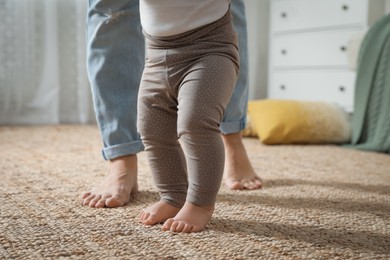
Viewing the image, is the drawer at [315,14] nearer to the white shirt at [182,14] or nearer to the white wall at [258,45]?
the white wall at [258,45]

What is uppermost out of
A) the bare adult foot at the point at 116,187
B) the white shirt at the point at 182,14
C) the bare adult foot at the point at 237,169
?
the white shirt at the point at 182,14

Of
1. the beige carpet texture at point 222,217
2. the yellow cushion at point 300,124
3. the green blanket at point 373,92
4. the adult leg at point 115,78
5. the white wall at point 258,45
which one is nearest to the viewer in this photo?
the beige carpet texture at point 222,217

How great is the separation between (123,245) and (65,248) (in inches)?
3.1

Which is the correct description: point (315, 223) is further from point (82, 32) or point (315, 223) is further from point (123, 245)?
point (82, 32)

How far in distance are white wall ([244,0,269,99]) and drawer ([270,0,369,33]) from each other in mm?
320

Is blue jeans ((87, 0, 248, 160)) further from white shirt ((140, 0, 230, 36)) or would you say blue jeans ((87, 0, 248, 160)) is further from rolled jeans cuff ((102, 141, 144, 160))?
white shirt ((140, 0, 230, 36))

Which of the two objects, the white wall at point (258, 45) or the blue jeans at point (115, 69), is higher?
the blue jeans at point (115, 69)

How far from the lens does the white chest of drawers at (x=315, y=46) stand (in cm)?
244

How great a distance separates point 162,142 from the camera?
925mm

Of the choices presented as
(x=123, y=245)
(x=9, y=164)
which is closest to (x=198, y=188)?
(x=123, y=245)

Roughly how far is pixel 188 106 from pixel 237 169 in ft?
1.49

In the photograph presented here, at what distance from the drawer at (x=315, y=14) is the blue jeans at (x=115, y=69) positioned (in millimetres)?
1548

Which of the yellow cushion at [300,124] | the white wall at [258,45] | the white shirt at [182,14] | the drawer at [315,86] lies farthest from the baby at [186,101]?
the white wall at [258,45]

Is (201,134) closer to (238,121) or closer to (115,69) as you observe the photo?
(115,69)
